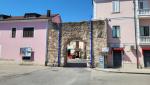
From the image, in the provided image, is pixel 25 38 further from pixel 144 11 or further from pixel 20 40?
pixel 144 11

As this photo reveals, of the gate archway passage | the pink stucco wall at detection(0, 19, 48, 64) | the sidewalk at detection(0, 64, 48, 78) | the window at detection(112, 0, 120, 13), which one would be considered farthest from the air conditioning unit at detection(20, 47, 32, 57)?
the window at detection(112, 0, 120, 13)

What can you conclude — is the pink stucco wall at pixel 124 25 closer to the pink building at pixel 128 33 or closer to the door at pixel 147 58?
the pink building at pixel 128 33

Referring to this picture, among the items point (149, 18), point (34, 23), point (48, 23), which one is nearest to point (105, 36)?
point (149, 18)

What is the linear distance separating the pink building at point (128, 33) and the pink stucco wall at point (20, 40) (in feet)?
30.9

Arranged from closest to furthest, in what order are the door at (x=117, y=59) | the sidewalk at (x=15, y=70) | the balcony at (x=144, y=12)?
the sidewalk at (x=15, y=70)
the balcony at (x=144, y=12)
the door at (x=117, y=59)

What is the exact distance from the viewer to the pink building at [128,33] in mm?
28656

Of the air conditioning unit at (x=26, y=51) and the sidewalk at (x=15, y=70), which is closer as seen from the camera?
the sidewalk at (x=15, y=70)

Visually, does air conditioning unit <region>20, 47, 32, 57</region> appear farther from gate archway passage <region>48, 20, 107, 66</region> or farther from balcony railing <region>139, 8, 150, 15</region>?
balcony railing <region>139, 8, 150, 15</region>

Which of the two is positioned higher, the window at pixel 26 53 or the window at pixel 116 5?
the window at pixel 116 5

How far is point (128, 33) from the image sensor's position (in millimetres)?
29094

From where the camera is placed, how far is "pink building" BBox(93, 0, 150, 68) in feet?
94.0

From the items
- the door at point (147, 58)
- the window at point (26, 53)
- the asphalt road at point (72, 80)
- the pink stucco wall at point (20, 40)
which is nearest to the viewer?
the asphalt road at point (72, 80)

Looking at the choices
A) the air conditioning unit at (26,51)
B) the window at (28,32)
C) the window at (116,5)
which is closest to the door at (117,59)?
the window at (116,5)

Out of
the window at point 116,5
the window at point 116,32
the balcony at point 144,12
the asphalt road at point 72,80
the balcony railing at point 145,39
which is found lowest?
the asphalt road at point 72,80
